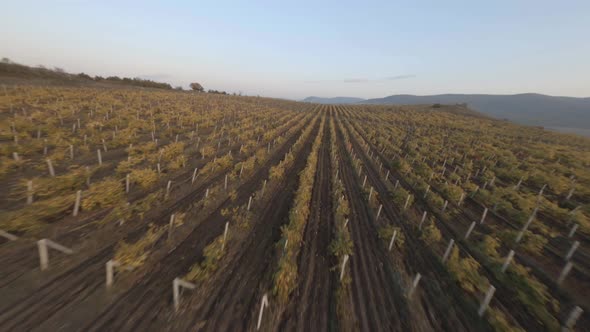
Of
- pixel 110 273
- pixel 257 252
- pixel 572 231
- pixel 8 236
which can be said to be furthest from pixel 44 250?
pixel 572 231

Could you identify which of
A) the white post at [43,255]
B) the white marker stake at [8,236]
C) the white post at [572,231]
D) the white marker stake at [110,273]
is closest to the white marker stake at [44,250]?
the white post at [43,255]

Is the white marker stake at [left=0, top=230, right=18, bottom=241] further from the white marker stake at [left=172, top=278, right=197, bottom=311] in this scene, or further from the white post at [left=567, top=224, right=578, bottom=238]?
the white post at [left=567, top=224, right=578, bottom=238]

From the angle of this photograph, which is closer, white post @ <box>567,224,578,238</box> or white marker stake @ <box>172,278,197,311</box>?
white marker stake @ <box>172,278,197,311</box>

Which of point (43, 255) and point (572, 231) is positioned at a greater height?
point (43, 255)

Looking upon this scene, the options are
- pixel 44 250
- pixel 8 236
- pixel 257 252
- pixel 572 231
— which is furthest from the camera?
pixel 572 231

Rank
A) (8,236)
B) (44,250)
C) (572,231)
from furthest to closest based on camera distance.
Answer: (572,231) → (8,236) → (44,250)

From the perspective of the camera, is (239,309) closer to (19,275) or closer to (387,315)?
(387,315)

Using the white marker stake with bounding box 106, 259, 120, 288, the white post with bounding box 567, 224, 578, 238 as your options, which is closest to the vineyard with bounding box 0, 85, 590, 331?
the white marker stake with bounding box 106, 259, 120, 288

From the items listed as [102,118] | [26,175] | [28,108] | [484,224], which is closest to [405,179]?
[484,224]

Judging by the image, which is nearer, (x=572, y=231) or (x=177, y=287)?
(x=177, y=287)

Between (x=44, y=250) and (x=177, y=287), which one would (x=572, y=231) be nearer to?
(x=177, y=287)

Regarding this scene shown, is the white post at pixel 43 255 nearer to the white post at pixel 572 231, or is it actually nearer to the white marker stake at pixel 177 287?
the white marker stake at pixel 177 287
